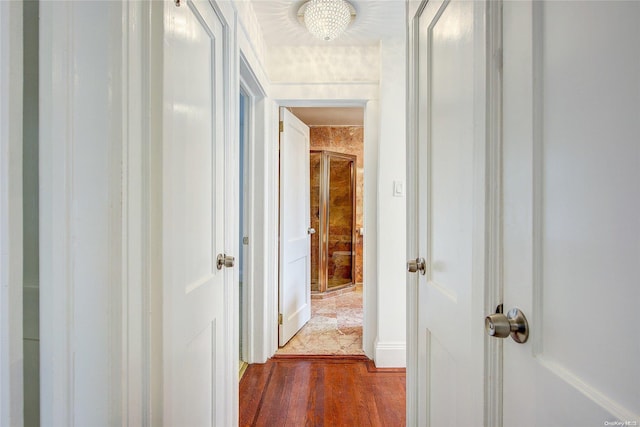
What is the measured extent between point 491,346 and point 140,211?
89cm

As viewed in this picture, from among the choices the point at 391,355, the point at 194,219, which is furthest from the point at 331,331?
the point at 194,219

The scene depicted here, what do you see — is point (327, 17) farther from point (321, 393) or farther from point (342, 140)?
point (342, 140)

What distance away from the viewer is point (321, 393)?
6.07ft

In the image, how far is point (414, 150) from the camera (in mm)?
1229

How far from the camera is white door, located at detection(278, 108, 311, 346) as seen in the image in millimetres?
2447

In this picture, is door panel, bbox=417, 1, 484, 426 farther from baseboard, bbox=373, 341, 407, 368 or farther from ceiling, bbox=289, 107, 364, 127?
ceiling, bbox=289, 107, 364, 127

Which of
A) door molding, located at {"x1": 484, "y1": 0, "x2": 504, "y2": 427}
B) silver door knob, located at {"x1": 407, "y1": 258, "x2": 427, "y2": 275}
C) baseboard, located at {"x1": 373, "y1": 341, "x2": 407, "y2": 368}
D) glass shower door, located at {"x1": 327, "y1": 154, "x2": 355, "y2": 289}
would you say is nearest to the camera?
door molding, located at {"x1": 484, "y1": 0, "x2": 504, "y2": 427}

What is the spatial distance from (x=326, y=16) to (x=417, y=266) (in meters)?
1.58

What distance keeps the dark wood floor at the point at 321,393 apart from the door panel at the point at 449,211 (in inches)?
24.7

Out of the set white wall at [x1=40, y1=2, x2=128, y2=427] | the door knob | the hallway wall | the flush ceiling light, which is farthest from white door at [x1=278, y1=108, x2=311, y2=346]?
the door knob

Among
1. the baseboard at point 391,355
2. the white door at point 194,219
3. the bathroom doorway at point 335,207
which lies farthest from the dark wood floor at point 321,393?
the bathroom doorway at point 335,207

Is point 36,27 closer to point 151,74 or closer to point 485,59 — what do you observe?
point 151,74

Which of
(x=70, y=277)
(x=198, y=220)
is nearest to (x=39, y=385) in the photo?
(x=70, y=277)

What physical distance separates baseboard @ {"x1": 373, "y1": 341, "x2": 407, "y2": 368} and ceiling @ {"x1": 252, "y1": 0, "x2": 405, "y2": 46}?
7.42 ft
